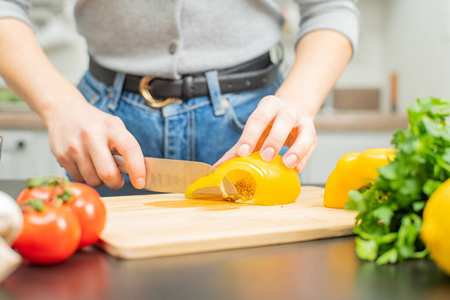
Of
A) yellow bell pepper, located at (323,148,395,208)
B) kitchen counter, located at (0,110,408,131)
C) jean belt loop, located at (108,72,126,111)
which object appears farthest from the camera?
kitchen counter, located at (0,110,408,131)

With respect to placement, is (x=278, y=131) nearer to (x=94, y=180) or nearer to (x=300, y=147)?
(x=300, y=147)

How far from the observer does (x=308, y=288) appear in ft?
1.88

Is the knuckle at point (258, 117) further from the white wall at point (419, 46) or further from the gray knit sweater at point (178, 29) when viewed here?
the white wall at point (419, 46)

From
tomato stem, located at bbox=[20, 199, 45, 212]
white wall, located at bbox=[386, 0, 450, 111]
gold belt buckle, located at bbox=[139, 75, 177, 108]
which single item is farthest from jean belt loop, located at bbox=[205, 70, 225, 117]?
white wall, located at bbox=[386, 0, 450, 111]

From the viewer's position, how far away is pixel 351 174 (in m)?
1.06

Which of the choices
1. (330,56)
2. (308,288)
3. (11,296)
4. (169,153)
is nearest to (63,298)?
(11,296)

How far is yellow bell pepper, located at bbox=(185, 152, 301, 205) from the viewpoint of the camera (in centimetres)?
108

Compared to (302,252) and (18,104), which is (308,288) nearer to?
(302,252)

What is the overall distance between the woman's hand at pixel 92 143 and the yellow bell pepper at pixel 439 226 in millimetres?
680

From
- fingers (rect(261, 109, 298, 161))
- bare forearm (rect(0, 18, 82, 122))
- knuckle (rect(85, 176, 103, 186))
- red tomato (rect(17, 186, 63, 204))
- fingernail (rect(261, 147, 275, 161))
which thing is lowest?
knuckle (rect(85, 176, 103, 186))

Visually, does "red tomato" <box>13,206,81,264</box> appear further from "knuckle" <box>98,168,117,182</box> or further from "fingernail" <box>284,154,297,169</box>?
"fingernail" <box>284,154,297,169</box>

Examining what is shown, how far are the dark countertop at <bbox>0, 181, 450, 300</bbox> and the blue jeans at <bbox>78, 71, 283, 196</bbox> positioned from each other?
67 cm

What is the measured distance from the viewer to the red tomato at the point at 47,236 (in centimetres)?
60

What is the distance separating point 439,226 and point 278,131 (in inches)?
22.3
